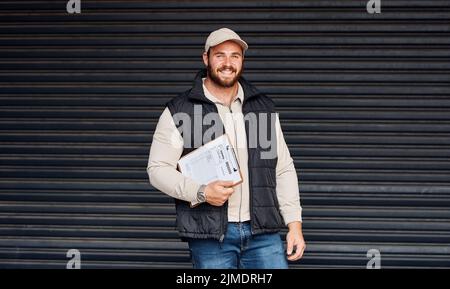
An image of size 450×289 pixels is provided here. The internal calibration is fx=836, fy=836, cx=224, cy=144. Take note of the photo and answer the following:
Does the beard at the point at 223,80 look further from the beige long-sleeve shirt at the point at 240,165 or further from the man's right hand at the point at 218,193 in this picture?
the man's right hand at the point at 218,193

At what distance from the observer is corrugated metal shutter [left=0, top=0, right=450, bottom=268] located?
6242 mm

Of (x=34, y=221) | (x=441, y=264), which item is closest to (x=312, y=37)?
(x=441, y=264)

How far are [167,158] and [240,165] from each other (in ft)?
1.33

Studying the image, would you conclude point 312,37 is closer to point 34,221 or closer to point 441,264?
point 441,264

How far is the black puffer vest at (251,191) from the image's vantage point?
4.51 m

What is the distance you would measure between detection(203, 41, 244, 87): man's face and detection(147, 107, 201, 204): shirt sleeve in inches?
13.5

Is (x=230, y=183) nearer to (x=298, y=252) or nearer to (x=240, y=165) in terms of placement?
(x=240, y=165)

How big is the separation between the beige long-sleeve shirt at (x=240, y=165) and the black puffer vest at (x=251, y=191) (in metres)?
0.03

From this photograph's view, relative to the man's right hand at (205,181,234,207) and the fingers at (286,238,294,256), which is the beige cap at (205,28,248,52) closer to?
the man's right hand at (205,181,234,207)

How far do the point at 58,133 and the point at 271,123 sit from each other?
2202mm

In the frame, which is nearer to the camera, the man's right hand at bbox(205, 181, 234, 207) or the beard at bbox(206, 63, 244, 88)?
the man's right hand at bbox(205, 181, 234, 207)

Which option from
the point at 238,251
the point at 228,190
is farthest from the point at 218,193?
the point at 238,251

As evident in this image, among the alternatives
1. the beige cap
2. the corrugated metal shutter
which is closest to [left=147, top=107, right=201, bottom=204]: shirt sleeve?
the beige cap

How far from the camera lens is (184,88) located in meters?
6.36
